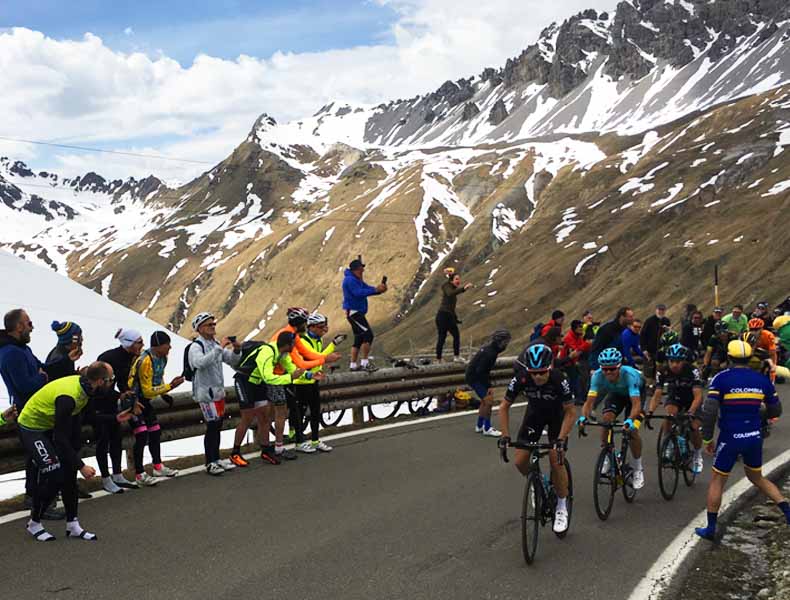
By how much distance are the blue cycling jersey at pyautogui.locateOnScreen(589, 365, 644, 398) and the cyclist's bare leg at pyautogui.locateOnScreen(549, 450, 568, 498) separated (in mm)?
1674

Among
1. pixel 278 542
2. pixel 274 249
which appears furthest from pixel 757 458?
pixel 274 249

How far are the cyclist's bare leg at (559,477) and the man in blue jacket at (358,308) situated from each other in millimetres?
7003

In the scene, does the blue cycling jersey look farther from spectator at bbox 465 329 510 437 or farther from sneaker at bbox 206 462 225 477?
sneaker at bbox 206 462 225 477

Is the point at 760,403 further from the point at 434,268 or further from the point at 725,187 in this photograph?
the point at 434,268

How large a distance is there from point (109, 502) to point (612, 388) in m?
5.52

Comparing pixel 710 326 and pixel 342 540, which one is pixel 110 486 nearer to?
pixel 342 540

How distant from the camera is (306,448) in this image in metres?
10.9

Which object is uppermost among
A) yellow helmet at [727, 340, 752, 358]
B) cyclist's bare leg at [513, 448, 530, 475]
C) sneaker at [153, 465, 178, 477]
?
yellow helmet at [727, 340, 752, 358]

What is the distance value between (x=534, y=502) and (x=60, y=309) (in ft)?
37.5

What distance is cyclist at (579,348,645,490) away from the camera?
866 cm

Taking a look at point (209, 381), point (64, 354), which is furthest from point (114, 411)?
point (209, 381)

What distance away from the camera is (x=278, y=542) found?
700 cm

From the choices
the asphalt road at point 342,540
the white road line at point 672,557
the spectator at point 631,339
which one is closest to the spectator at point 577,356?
the spectator at point 631,339

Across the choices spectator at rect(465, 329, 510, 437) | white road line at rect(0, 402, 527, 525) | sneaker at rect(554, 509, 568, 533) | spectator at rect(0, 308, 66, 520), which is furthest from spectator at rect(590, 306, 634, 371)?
spectator at rect(0, 308, 66, 520)
